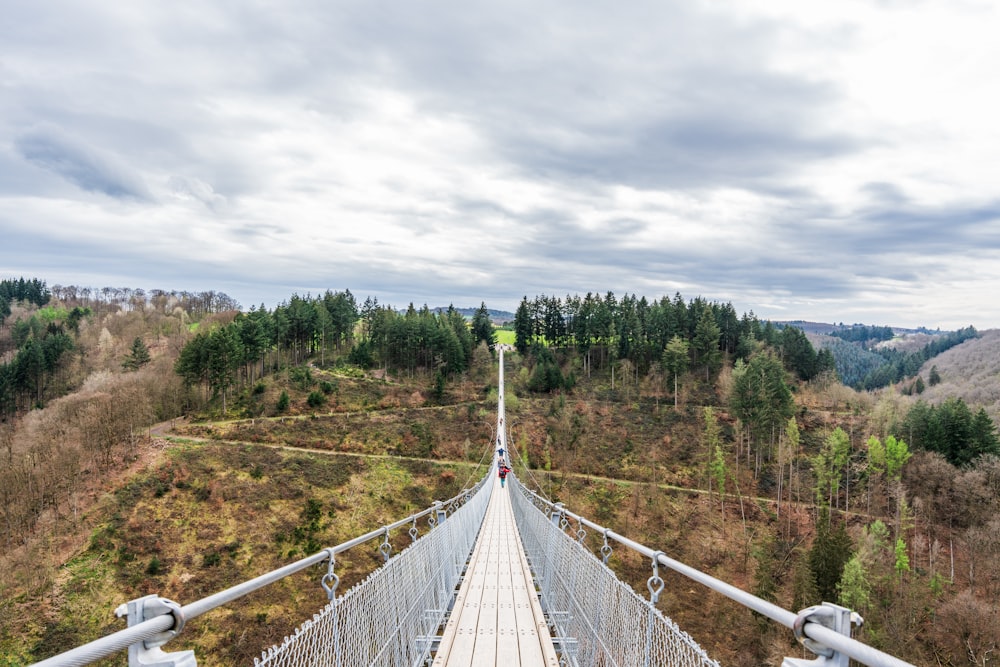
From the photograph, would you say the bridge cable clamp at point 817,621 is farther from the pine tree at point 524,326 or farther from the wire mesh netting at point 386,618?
the pine tree at point 524,326

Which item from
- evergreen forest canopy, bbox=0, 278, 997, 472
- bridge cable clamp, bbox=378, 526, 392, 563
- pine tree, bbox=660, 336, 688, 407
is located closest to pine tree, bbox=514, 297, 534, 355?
evergreen forest canopy, bbox=0, 278, 997, 472

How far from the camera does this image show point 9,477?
89.4 feet

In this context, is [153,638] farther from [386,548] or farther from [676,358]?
[676,358]

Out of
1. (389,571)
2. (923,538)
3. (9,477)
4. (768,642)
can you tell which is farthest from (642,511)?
(9,477)

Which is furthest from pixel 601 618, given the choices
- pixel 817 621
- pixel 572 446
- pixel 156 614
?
pixel 572 446

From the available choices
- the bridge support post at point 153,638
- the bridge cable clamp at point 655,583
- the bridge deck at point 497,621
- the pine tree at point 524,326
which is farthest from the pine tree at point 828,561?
the pine tree at point 524,326

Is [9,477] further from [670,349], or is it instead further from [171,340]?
[670,349]

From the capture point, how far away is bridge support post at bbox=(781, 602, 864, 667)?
1475 millimetres

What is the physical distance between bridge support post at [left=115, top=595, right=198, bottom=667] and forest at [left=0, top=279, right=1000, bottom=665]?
2407 cm

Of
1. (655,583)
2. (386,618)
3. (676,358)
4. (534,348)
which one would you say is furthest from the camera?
(534,348)

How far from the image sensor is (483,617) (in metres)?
6.19

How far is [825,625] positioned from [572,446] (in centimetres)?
4418

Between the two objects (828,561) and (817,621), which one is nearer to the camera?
(817,621)

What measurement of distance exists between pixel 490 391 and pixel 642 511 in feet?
76.7
